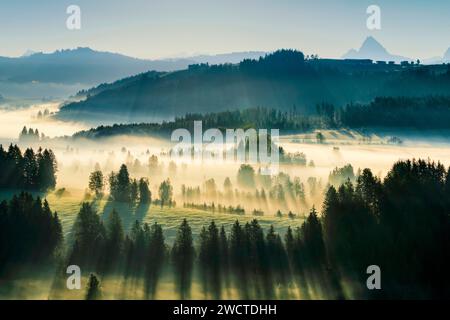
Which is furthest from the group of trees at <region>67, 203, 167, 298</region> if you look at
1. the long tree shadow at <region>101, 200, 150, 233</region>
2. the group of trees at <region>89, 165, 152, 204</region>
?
the group of trees at <region>89, 165, 152, 204</region>

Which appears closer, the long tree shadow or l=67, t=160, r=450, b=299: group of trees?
l=67, t=160, r=450, b=299: group of trees

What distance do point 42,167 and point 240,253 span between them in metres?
92.2

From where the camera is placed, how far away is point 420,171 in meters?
177

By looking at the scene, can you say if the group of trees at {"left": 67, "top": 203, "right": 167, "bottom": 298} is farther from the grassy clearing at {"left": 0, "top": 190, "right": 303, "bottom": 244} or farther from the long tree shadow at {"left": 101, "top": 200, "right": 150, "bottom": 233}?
the long tree shadow at {"left": 101, "top": 200, "right": 150, "bottom": 233}

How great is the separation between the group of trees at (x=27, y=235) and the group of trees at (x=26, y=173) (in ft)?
141

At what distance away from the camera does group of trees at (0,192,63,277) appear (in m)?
132

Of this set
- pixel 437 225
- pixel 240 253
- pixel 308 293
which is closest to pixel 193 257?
pixel 240 253

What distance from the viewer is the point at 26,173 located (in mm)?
190375

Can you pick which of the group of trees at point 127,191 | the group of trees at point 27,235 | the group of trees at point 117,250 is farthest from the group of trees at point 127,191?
the group of trees at point 117,250

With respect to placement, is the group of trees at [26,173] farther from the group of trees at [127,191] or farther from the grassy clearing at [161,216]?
the group of trees at [127,191]

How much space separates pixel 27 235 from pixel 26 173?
58243 mm

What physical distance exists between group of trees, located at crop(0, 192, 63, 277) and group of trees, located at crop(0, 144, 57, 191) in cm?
4286

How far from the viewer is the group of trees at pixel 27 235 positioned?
132 m
